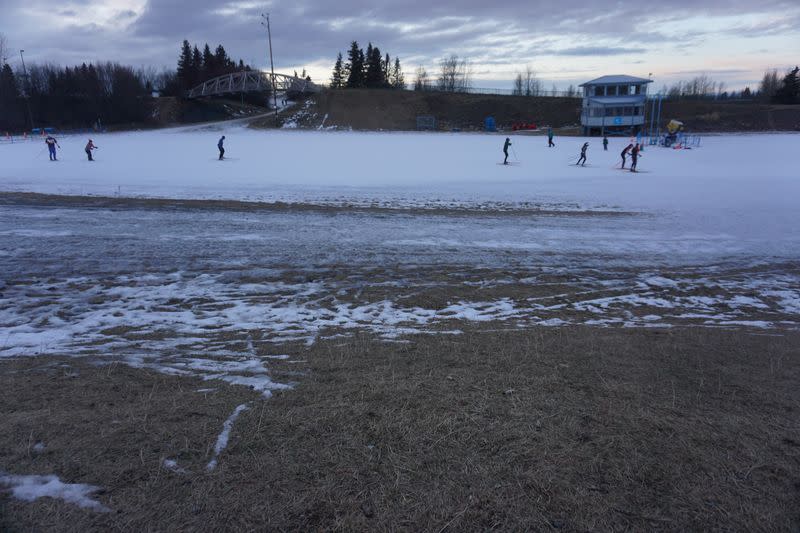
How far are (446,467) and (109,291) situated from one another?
632cm

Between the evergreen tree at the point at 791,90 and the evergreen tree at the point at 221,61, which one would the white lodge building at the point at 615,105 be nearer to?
the evergreen tree at the point at 791,90

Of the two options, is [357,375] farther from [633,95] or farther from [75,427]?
[633,95]

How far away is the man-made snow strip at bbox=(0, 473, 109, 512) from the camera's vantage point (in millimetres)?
2957

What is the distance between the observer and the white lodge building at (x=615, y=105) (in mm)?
60375

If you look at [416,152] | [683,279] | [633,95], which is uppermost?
[633,95]

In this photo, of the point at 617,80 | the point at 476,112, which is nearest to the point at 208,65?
the point at 476,112

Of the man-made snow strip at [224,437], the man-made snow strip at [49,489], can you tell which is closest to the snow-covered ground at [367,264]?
the man-made snow strip at [224,437]

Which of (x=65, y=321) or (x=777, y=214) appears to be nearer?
(x=65, y=321)

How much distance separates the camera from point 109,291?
24.8 ft

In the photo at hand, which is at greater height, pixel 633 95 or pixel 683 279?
pixel 633 95

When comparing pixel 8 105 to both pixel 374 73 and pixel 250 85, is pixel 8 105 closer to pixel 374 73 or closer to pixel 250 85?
pixel 250 85

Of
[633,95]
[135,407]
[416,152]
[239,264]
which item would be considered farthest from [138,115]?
[135,407]

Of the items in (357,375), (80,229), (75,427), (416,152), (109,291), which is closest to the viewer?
(75,427)

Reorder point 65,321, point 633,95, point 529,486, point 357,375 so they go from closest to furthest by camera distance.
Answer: point 529,486 < point 357,375 < point 65,321 < point 633,95
